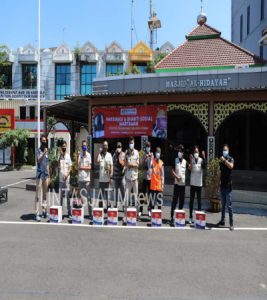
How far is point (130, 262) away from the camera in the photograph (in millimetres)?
6258

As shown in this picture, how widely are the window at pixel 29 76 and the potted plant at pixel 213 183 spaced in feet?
111

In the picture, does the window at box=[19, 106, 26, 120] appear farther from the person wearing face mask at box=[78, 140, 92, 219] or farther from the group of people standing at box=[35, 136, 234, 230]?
the person wearing face mask at box=[78, 140, 92, 219]

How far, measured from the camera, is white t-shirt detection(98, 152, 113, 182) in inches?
384

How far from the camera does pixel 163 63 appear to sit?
68.2ft

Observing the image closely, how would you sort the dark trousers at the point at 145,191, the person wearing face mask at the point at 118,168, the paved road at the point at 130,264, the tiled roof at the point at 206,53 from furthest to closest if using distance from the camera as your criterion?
1. the tiled roof at the point at 206,53
2. the dark trousers at the point at 145,191
3. the person wearing face mask at the point at 118,168
4. the paved road at the point at 130,264

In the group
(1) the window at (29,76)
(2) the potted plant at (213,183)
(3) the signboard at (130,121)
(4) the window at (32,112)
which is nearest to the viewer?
(2) the potted plant at (213,183)

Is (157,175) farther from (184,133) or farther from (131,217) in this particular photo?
(184,133)

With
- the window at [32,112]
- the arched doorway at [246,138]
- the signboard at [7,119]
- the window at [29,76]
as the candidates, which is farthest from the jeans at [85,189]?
the window at [29,76]

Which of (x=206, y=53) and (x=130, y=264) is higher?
(x=206, y=53)

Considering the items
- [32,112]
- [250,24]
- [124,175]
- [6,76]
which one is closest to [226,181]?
[124,175]

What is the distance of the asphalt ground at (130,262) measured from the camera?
5051 millimetres

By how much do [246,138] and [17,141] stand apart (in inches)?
747

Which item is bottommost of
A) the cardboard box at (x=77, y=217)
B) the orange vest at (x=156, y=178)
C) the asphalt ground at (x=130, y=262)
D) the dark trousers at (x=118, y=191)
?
the asphalt ground at (x=130, y=262)

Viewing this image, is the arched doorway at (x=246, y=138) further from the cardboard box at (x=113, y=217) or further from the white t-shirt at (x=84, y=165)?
the cardboard box at (x=113, y=217)
